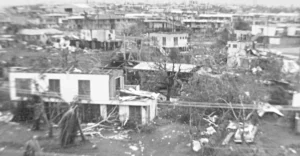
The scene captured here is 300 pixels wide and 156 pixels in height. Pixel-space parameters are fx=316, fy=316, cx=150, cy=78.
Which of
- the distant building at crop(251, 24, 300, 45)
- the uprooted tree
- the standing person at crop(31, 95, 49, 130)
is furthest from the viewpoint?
the distant building at crop(251, 24, 300, 45)

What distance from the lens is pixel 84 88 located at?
421 cm

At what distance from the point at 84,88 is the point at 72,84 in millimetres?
165

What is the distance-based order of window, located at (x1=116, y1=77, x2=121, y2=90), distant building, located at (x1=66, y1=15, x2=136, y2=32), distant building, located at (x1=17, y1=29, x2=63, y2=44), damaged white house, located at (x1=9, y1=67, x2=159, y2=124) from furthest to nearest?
distant building, located at (x1=66, y1=15, x2=136, y2=32), distant building, located at (x1=17, y1=29, x2=63, y2=44), window, located at (x1=116, y1=77, x2=121, y2=90), damaged white house, located at (x1=9, y1=67, x2=159, y2=124)

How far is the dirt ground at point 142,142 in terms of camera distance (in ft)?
11.4

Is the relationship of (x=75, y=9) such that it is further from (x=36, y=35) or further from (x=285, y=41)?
(x=285, y=41)

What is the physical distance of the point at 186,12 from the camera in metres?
17.8

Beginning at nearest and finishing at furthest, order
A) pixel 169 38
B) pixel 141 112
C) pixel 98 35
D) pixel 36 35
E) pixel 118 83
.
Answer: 1. pixel 141 112
2. pixel 118 83
3. pixel 36 35
4. pixel 169 38
5. pixel 98 35

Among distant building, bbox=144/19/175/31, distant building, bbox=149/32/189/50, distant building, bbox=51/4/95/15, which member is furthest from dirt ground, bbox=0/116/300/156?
distant building, bbox=51/4/95/15

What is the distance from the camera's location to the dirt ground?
3.49 meters

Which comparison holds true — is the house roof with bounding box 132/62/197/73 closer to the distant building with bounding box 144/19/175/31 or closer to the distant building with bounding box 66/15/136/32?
the distant building with bounding box 144/19/175/31

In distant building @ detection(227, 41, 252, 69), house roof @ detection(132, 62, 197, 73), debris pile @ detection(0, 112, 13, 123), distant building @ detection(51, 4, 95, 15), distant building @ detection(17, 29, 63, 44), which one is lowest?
debris pile @ detection(0, 112, 13, 123)

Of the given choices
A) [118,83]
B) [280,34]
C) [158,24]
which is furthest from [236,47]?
[158,24]

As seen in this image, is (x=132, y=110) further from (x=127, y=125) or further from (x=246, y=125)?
(x=246, y=125)

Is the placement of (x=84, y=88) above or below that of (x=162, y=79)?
above
